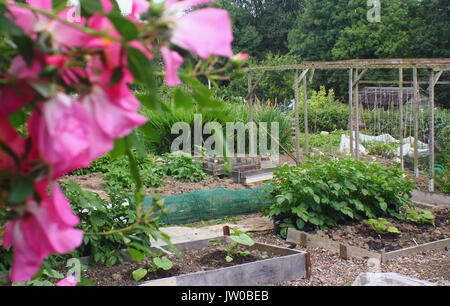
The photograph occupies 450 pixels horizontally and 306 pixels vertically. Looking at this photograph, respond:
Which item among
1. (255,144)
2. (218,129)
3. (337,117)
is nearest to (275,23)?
(337,117)

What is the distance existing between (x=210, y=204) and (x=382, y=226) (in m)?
1.89

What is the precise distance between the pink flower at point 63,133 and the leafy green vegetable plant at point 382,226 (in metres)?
4.49

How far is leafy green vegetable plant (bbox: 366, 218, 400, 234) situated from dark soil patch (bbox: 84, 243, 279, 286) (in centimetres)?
113

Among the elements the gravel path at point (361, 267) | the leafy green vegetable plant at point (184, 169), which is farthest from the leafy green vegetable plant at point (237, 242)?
the leafy green vegetable plant at point (184, 169)

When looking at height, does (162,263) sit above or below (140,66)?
below

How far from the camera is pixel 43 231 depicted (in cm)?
40

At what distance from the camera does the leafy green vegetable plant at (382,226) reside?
4.58m

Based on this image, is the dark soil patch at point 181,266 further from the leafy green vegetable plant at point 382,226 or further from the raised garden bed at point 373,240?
the leafy green vegetable plant at point 382,226

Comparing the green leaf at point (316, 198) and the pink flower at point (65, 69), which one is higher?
the pink flower at point (65, 69)

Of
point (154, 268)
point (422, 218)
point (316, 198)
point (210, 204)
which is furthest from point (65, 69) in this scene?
point (210, 204)

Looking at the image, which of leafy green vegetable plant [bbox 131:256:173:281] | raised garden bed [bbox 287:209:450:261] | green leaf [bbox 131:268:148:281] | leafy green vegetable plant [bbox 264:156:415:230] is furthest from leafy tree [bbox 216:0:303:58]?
green leaf [bbox 131:268:148:281]

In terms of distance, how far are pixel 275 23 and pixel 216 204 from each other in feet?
101

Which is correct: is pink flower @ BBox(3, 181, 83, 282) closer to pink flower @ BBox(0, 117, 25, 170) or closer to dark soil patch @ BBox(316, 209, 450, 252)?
pink flower @ BBox(0, 117, 25, 170)

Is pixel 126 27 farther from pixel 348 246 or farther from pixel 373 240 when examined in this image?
pixel 373 240
